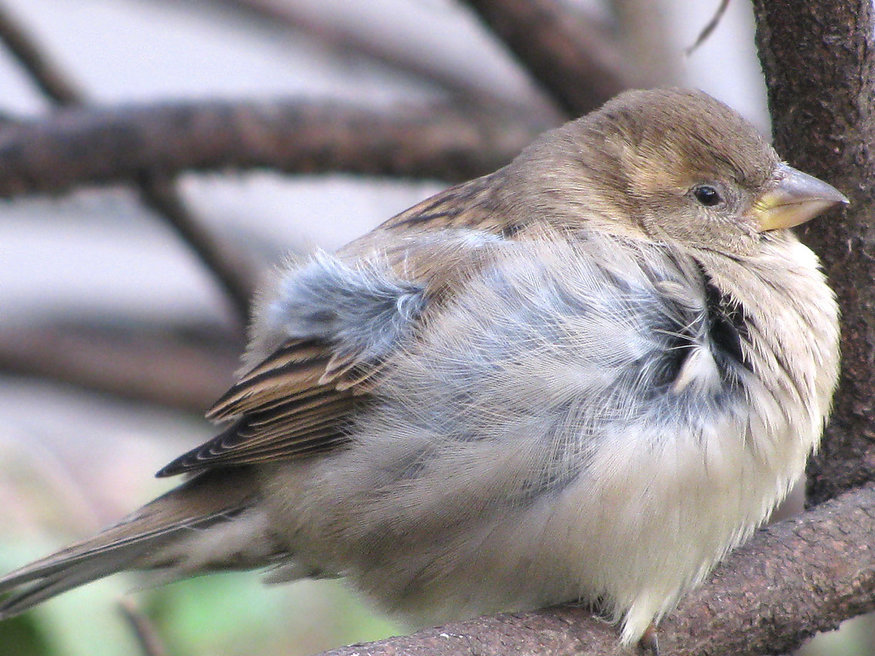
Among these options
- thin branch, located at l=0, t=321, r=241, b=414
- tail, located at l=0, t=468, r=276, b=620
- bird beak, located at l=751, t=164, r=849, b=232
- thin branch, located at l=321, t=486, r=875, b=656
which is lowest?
thin branch, located at l=321, t=486, r=875, b=656

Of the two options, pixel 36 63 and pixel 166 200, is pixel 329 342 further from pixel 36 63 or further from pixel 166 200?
pixel 36 63

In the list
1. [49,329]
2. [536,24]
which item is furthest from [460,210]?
[49,329]

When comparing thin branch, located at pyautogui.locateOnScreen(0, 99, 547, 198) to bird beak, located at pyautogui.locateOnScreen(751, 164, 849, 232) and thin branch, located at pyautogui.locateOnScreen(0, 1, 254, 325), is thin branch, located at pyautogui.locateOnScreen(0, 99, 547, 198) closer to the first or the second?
thin branch, located at pyautogui.locateOnScreen(0, 1, 254, 325)

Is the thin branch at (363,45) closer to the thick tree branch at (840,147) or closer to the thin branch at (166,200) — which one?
the thin branch at (166,200)

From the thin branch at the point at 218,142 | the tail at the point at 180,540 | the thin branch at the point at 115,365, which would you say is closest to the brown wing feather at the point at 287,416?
the tail at the point at 180,540

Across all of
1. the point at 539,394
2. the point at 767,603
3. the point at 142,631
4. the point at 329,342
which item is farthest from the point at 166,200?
the point at 767,603

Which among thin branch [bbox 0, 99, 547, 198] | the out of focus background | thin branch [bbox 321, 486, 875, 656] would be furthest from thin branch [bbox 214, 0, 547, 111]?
thin branch [bbox 321, 486, 875, 656]

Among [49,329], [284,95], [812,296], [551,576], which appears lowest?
[551,576]

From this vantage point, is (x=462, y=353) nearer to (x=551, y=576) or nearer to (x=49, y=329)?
(x=551, y=576)
